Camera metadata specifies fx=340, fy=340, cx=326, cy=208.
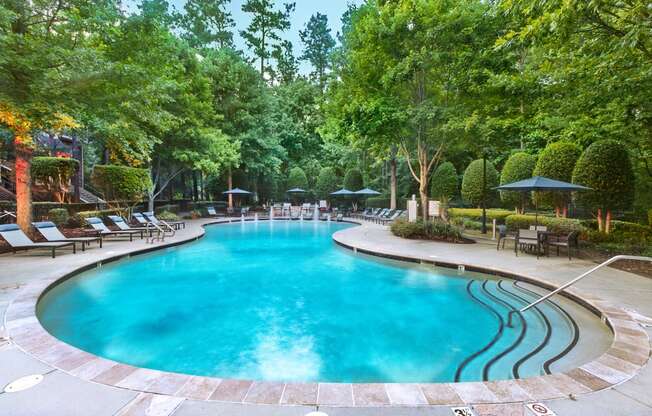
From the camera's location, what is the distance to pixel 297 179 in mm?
30312

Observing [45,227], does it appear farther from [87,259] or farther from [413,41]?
[413,41]

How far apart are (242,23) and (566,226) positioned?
102ft

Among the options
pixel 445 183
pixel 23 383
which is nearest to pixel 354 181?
pixel 445 183

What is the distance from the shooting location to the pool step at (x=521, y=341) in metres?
3.98

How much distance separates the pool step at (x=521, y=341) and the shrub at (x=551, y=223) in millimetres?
6310

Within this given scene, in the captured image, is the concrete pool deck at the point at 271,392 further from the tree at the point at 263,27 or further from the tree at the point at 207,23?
the tree at the point at 263,27

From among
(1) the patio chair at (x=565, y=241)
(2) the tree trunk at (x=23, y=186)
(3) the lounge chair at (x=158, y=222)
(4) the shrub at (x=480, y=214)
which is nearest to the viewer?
(1) the patio chair at (x=565, y=241)

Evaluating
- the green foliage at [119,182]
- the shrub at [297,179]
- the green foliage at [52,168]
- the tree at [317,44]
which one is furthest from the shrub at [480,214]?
the tree at [317,44]

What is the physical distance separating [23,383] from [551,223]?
1435cm

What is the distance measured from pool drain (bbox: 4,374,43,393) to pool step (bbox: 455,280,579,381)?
13.5ft

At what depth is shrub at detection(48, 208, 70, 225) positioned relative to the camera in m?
11.8

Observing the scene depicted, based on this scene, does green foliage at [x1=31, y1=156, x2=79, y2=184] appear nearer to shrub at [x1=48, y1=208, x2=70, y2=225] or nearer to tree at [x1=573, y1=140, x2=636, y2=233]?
shrub at [x1=48, y1=208, x2=70, y2=225]

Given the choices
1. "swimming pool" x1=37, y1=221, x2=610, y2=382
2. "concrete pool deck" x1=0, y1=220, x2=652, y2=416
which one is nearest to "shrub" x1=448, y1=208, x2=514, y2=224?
"swimming pool" x1=37, y1=221, x2=610, y2=382

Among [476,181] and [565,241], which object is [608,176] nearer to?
[565,241]
